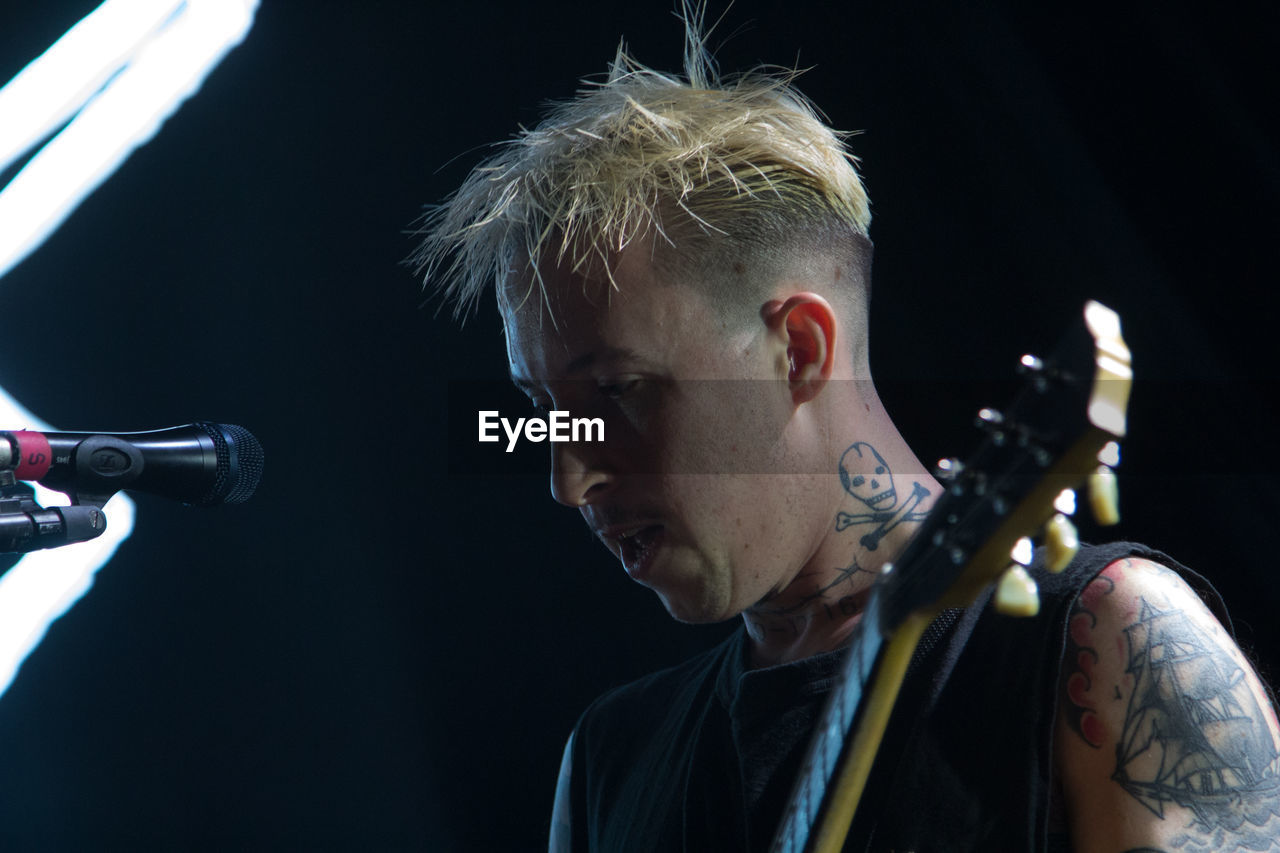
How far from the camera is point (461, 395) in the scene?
2318mm

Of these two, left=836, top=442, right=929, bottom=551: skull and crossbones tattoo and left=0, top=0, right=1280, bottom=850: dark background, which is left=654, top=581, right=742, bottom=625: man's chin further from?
left=0, top=0, right=1280, bottom=850: dark background

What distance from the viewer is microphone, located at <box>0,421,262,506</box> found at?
47.6 inches

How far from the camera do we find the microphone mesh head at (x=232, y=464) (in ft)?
4.44

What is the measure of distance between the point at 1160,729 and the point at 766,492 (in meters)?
0.47

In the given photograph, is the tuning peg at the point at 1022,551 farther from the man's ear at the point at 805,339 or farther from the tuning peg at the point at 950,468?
the man's ear at the point at 805,339

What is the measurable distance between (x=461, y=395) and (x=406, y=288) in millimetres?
271

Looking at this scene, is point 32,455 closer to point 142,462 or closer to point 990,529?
point 142,462

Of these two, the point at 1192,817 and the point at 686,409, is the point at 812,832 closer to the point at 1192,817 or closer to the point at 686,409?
the point at 1192,817

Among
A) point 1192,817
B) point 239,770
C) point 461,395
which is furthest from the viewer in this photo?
point 461,395

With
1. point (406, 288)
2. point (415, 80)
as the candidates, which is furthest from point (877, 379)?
point (415, 80)

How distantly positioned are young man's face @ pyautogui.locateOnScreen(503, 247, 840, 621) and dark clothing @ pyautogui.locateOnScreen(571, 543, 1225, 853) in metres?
0.14

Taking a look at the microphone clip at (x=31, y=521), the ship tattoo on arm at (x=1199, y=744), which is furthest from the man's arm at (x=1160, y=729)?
the microphone clip at (x=31, y=521)

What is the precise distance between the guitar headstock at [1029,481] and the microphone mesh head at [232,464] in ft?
2.99

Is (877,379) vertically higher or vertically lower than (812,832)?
→ higher
